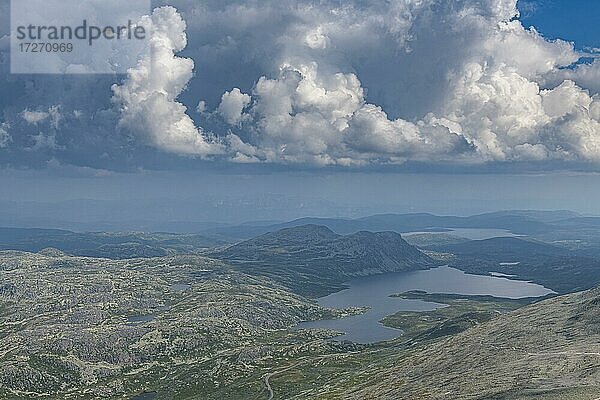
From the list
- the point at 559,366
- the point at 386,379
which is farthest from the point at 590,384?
A: the point at 386,379

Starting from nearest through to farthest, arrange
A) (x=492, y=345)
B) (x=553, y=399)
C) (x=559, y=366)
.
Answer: (x=553, y=399) → (x=559, y=366) → (x=492, y=345)

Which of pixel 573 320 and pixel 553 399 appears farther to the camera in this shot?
pixel 573 320

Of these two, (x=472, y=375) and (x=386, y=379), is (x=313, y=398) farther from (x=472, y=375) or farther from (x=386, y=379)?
(x=472, y=375)

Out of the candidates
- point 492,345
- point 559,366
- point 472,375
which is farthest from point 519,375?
point 492,345

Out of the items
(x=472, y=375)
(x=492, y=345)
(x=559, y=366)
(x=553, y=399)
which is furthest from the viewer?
(x=492, y=345)

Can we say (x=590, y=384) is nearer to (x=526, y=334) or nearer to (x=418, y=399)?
(x=418, y=399)

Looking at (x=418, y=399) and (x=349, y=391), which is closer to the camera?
(x=418, y=399)

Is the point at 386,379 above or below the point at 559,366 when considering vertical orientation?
below

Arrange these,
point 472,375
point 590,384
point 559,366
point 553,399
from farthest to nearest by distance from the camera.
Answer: point 472,375 → point 559,366 → point 590,384 → point 553,399

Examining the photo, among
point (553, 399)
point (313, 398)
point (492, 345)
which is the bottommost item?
point (313, 398)
